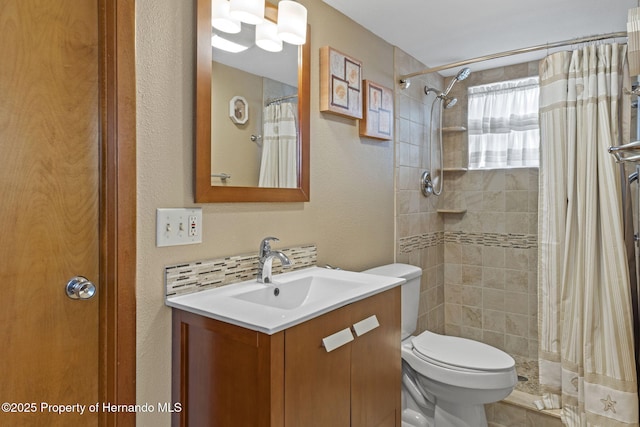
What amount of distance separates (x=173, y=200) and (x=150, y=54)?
0.46 metres

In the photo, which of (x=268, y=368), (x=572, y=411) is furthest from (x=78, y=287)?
(x=572, y=411)

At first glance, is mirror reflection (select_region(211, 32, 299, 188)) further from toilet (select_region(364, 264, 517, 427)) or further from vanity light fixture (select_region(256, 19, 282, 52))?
toilet (select_region(364, 264, 517, 427))

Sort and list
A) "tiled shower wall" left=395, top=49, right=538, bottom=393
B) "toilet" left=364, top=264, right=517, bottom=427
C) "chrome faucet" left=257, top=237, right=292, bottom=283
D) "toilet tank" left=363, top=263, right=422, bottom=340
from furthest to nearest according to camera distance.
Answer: "tiled shower wall" left=395, top=49, right=538, bottom=393
"toilet tank" left=363, top=263, right=422, bottom=340
"toilet" left=364, top=264, right=517, bottom=427
"chrome faucet" left=257, top=237, right=292, bottom=283

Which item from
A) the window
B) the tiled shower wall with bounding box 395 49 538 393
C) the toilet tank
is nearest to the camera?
the toilet tank

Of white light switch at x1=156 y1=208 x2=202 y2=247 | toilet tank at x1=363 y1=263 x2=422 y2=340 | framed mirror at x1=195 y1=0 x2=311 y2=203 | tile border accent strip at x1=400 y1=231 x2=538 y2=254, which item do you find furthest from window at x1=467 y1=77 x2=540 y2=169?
white light switch at x1=156 y1=208 x2=202 y2=247

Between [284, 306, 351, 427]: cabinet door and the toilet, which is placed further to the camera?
the toilet

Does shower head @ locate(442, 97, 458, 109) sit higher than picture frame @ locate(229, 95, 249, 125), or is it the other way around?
shower head @ locate(442, 97, 458, 109)

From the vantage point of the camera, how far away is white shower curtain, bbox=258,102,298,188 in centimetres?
161

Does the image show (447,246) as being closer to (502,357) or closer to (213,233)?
(502,357)

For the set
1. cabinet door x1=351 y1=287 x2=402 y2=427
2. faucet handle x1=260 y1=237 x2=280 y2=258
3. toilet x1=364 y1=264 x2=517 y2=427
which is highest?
faucet handle x1=260 y1=237 x2=280 y2=258

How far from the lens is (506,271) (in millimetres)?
2902

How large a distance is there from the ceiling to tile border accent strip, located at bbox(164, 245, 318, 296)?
4.31ft

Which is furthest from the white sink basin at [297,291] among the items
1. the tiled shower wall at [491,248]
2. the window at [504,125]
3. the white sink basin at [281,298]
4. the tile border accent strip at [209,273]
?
the window at [504,125]

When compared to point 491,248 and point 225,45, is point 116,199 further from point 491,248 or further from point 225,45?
point 491,248
